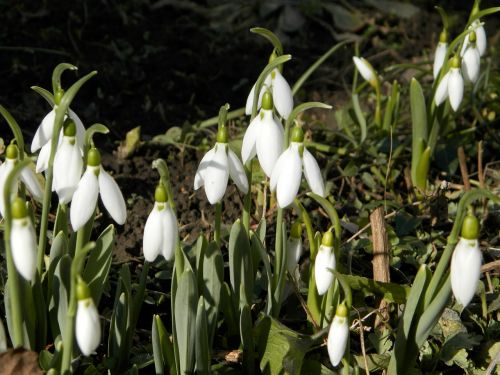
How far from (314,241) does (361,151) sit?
1223mm

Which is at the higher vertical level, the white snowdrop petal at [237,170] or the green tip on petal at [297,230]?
the white snowdrop petal at [237,170]

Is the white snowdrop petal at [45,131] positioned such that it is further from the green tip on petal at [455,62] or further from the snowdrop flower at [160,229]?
the green tip on petal at [455,62]

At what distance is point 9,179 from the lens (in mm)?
1431

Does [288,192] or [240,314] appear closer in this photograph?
[288,192]

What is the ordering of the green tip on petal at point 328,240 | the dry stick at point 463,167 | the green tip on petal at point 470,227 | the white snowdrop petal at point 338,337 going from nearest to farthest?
1. the green tip on petal at point 470,227
2. the white snowdrop petal at point 338,337
3. the green tip on petal at point 328,240
4. the dry stick at point 463,167

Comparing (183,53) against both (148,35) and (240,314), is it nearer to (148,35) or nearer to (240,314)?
(148,35)

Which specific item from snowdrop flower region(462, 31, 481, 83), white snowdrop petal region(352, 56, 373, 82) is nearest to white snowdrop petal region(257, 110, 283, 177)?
snowdrop flower region(462, 31, 481, 83)

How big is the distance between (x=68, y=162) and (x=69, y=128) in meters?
0.07


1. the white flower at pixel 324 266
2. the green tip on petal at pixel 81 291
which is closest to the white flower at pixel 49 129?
the green tip on petal at pixel 81 291

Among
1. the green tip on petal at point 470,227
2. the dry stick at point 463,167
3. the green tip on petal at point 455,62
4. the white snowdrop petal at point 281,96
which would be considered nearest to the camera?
the green tip on petal at point 470,227

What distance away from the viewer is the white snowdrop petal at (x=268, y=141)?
1.84 metres

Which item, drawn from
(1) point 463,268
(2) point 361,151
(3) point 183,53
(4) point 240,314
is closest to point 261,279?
(4) point 240,314

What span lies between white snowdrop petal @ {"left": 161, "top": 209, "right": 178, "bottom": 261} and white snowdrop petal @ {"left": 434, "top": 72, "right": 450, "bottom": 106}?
1.29 m

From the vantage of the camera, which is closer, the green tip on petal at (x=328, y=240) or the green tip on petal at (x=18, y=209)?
the green tip on petal at (x=18, y=209)
